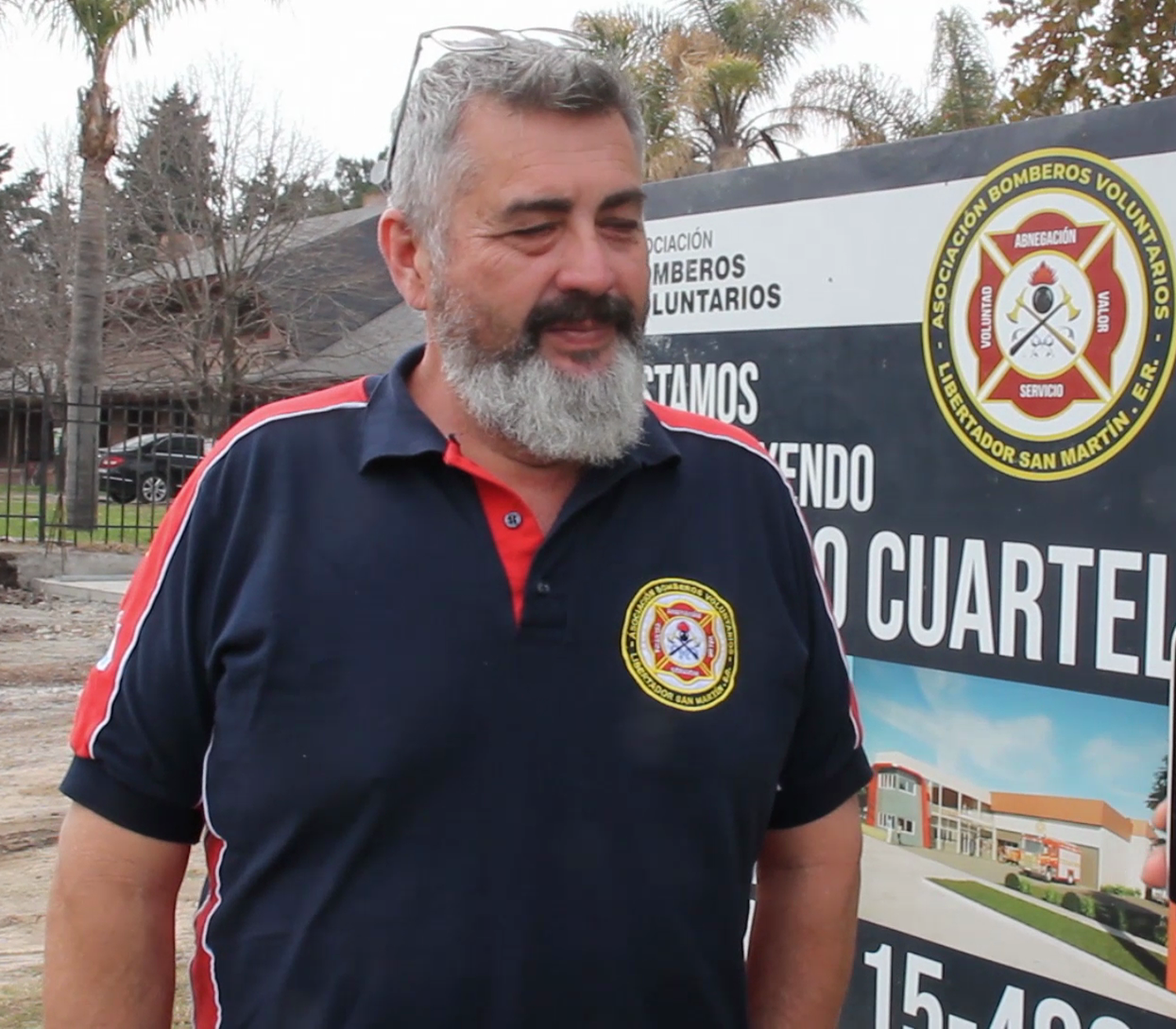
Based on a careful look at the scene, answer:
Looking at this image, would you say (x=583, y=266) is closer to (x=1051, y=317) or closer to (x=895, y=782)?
(x=1051, y=317)

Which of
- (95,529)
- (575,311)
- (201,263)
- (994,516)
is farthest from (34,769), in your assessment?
(201,263)

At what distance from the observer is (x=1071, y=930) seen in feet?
8.63

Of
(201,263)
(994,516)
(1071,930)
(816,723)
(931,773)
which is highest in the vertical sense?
(201,263)

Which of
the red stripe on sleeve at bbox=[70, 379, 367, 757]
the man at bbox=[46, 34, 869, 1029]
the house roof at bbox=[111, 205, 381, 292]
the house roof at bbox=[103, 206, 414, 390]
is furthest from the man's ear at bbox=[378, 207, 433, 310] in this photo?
the house roof at bbox=[111, 205, 381, 292]

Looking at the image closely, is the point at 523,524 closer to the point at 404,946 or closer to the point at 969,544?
the point at 404,946

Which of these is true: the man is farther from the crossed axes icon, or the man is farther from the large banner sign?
the crossed axes icon

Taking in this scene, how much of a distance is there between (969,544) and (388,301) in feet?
103

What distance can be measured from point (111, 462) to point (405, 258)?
20.8 meters

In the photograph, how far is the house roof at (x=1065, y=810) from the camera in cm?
257

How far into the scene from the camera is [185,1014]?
450 centimetres

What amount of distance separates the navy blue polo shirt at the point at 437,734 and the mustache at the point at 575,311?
7.5 inches

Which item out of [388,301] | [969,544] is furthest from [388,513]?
[388,301]

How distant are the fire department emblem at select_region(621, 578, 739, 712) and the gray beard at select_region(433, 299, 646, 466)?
0.20 meters

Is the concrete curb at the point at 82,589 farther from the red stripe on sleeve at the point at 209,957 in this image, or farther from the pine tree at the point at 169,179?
the pine tree at the point at 169,179
